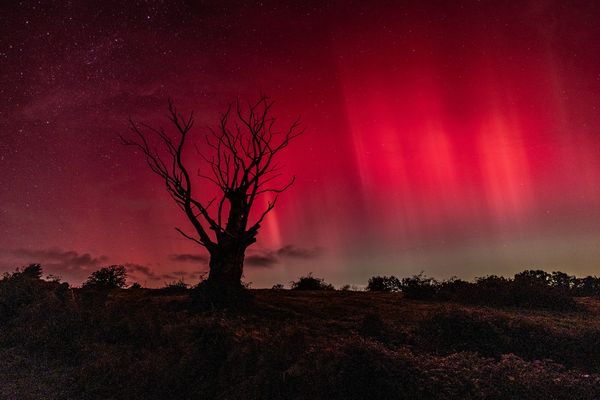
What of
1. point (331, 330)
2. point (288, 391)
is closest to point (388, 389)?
point (288, 391)

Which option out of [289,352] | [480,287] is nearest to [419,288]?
[480,287]

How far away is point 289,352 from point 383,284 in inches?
657

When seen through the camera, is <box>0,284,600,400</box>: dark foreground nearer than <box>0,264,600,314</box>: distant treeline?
Yes

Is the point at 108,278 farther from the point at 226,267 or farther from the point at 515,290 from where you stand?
the point at 515,290

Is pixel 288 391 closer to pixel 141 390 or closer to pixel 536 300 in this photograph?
pixel 141 390

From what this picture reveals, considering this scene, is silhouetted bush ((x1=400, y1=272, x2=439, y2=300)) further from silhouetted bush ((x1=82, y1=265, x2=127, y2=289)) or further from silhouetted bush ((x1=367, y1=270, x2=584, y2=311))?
silhouetted bush ((x1=82, y1=265, x2=127, y2=289))

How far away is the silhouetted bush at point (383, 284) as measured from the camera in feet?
88.2

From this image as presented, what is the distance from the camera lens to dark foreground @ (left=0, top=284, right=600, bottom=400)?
373 inches

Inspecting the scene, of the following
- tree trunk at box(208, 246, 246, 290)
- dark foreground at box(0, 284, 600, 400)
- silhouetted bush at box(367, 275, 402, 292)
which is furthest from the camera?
silhouetted bush at box(367, 275, 402, 292)

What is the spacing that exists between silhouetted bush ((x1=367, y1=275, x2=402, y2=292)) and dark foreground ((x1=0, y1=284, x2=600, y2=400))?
847 centimetres

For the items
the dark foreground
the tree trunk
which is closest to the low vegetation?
the dark foreground

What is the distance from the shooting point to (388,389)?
9172 mm

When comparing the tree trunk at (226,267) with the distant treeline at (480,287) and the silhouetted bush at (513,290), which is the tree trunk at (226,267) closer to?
the distant treeline at (480,287)

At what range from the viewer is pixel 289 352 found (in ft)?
37.5
